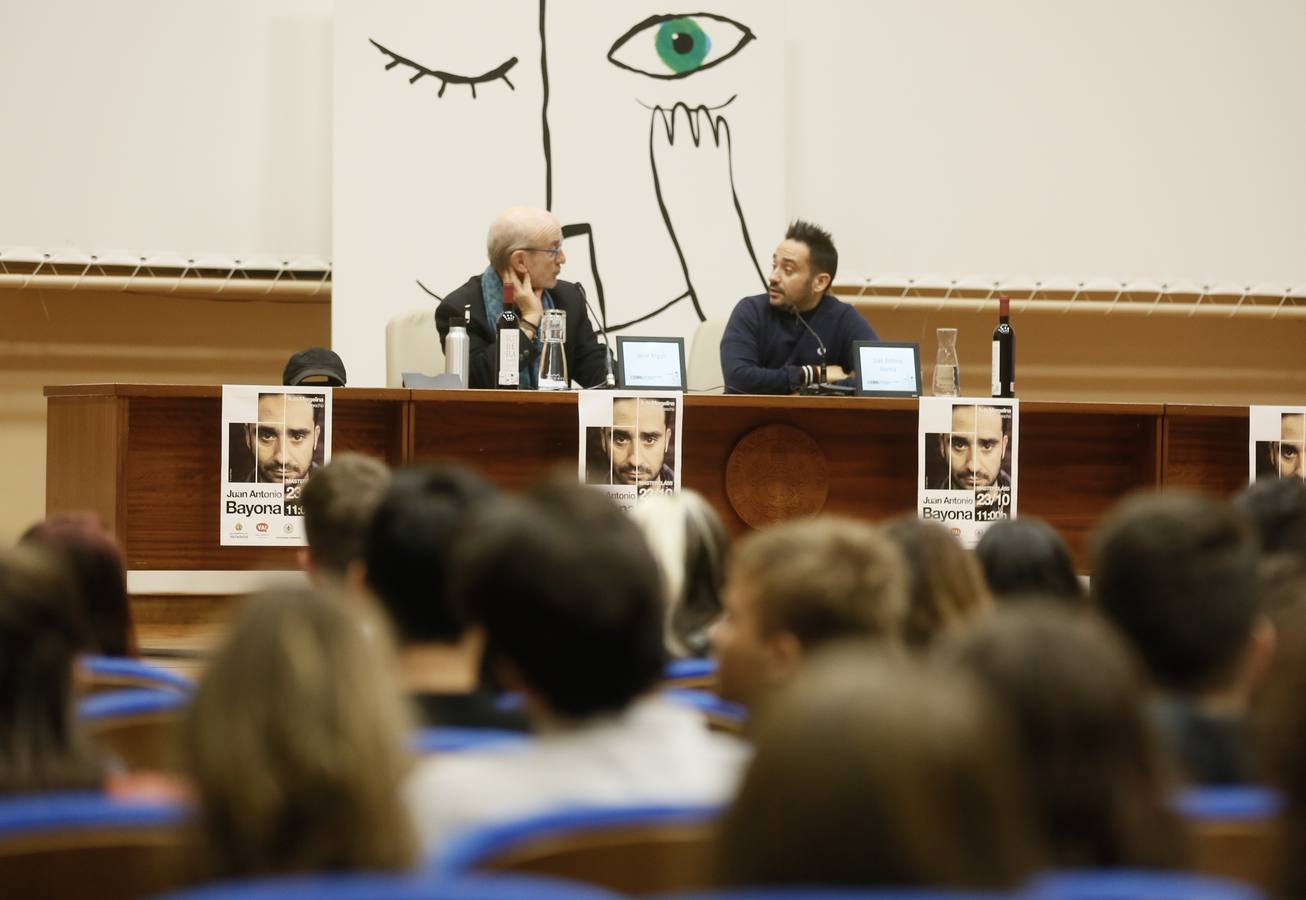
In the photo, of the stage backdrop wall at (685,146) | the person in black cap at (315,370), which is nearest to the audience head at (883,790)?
the person in black cap at (315,370)

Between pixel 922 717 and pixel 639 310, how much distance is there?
A: 5.14 meters

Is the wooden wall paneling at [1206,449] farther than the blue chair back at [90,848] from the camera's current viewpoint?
Yes

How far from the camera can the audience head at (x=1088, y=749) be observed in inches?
37.0

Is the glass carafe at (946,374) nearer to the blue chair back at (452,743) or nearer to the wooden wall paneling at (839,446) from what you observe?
the wooden wall paneling at (839,446)

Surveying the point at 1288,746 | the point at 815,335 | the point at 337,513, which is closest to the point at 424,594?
the point at 337,513

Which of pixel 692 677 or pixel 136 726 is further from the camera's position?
pixel 692 677

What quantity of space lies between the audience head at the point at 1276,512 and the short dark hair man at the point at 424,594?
1.14 m

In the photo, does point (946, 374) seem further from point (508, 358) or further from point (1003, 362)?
point (508, 358)

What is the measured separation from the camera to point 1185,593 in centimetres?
140

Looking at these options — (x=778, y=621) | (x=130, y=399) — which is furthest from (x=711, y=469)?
(x=778, y=621)

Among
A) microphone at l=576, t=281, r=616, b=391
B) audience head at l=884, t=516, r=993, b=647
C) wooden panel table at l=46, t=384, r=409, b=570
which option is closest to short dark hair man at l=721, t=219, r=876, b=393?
microphone at l=576, t=281, r=616, b=391

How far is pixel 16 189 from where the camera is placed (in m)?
5.64

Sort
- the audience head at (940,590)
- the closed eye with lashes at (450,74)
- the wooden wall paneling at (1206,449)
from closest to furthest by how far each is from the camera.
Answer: the audience head at (940,590) < the wooden wall paneling at (1206,449) < the closed eye with lashes at (450,74)

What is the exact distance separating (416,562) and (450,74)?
4436mm
